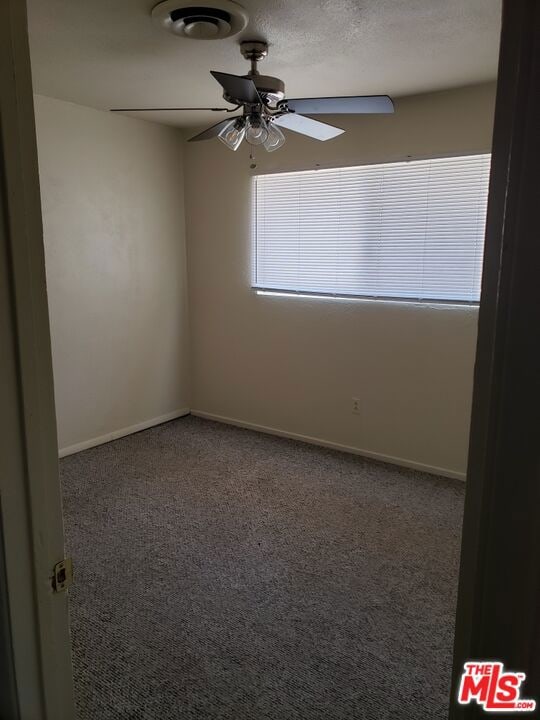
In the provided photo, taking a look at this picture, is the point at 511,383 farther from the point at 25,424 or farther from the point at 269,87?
the point at 269,87

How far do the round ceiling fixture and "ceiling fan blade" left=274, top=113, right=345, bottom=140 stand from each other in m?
0.43

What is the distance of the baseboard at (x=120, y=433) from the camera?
13.4ft

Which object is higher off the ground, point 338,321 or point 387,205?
point 387,205

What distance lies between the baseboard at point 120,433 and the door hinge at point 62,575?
3259mm

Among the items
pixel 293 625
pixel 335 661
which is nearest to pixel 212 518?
pixel 293 625

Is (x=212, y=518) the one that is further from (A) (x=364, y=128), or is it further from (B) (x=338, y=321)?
(A) (x=364, y=128)

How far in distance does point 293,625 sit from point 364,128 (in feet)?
10.6

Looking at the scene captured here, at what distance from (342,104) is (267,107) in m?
0.36

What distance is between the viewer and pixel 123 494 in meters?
3.41

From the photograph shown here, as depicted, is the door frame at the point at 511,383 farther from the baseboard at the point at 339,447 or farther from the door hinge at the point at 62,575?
the baseboard at the point at 339,447

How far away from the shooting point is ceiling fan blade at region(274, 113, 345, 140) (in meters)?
2.54

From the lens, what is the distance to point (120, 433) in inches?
175

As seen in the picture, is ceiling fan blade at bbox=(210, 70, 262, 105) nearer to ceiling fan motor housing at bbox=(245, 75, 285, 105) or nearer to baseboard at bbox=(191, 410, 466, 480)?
ceiling fan motor housing at bbox=(245, 75, 285, 105)

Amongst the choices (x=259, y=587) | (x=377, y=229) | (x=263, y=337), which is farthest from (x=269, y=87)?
(x=263, y=337)
